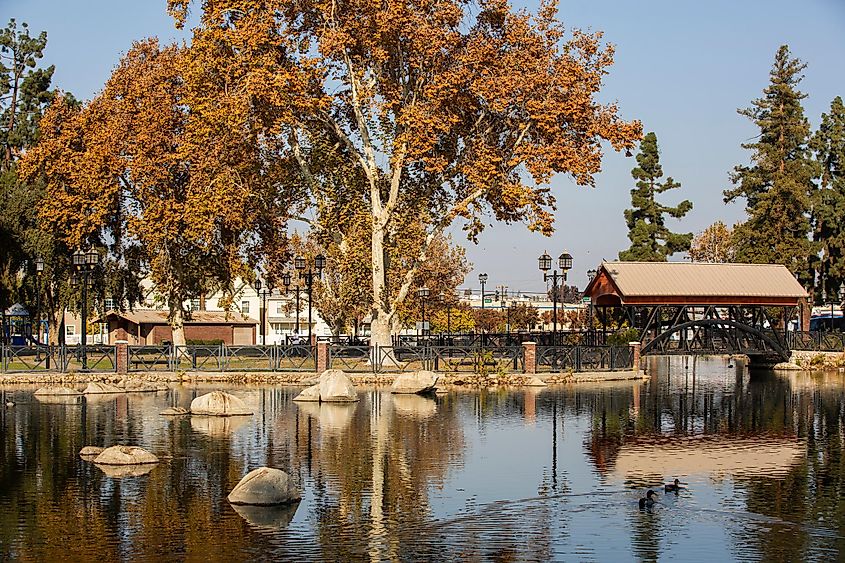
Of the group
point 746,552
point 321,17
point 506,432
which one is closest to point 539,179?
point 321,17

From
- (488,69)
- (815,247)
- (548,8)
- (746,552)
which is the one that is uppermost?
(548,8)

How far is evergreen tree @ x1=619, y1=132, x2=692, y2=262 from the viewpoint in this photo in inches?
3140

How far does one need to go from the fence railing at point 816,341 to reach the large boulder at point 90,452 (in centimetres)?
4494

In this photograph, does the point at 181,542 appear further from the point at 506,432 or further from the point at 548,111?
the point at 548,111

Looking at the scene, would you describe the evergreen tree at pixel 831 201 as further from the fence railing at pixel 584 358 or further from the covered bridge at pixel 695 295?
the fence railing at pixel 584 358

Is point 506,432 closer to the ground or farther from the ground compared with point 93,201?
closer to the ground

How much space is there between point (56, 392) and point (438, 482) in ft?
75.9

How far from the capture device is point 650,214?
80.2 m

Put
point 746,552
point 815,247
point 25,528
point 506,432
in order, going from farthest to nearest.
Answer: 1. point 815,247
2. point 506,432
3. point 25,528
4. point 746,552

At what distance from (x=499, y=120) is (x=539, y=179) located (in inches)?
177

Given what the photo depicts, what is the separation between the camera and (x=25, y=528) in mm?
17750

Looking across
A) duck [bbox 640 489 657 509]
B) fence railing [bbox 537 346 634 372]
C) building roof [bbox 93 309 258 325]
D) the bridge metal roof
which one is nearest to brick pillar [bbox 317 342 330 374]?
fence railing [bbox 537 346 634 372]

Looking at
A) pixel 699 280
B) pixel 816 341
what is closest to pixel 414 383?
pixel 699 280

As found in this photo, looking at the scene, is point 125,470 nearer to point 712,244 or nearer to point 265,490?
point 265,490
